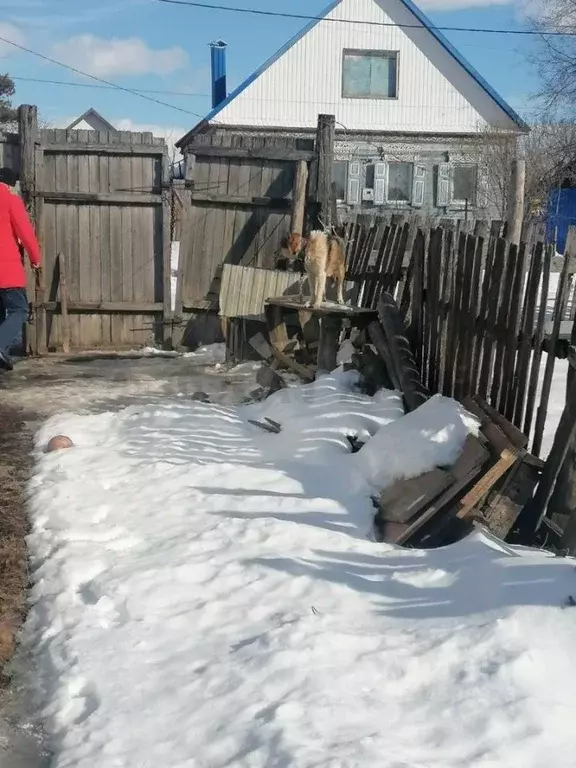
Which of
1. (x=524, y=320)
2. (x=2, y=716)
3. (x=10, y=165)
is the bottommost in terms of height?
(x=2, y=716)

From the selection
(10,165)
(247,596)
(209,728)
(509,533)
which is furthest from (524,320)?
(10,165)

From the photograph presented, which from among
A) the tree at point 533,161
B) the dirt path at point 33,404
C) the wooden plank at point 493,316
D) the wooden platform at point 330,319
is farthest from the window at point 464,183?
the wooden plank at point 493,316

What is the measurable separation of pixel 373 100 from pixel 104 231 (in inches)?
679

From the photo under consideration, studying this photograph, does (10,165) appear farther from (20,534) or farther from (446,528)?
(446,528)

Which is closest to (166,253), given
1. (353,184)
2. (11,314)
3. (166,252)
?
(166,252)

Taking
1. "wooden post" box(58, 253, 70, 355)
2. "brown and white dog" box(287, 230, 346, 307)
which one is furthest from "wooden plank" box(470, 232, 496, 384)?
"wooden post" box(58, 253, 70, 355)

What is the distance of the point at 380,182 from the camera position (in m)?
25.1

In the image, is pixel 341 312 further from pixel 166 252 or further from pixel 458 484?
pixel 166 252

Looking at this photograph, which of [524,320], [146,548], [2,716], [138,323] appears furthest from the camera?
[138,323]

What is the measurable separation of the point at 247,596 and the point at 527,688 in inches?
50.7

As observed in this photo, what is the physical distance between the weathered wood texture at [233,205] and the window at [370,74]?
16.3 metres

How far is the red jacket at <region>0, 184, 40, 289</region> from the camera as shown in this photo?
809 cm

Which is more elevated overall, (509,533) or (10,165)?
(10,165)

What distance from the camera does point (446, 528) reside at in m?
4.18
